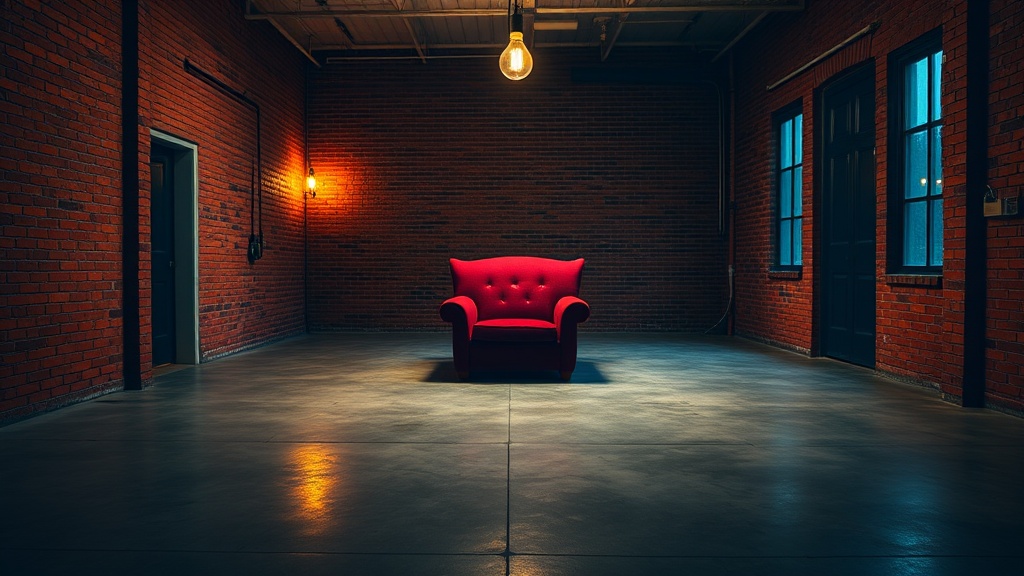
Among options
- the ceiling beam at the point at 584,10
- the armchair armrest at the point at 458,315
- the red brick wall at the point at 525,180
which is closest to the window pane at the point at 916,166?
the ceiling beam at the point at 584,10

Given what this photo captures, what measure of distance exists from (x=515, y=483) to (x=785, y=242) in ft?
20.4

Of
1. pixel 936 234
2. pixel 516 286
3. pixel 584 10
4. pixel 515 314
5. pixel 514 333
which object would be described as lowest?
pixel 514 333

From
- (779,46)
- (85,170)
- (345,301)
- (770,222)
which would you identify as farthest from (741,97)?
(85,170)

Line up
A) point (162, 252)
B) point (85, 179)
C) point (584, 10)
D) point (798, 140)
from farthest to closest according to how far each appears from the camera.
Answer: point (798, 140) → point (584, 10) → point (162, 252) → point (85, 179)

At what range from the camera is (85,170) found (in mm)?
4672

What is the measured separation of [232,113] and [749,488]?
6.57m

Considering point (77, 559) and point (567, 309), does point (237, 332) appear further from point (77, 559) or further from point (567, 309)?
point (77, 559)

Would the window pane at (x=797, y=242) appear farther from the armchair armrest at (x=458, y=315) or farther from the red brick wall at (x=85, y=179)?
the red brick wall at (x=85, y=179)

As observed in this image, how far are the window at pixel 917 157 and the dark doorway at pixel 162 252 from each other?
609cm

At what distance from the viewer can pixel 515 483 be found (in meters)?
2.81

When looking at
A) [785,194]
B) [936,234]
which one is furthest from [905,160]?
[785,194]

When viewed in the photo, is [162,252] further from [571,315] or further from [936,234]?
[936,234]

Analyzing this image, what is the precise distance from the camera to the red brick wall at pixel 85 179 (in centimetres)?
406

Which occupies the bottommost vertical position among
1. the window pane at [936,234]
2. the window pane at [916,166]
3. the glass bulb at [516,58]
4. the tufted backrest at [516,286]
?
the tufted backrest at [516,286]
